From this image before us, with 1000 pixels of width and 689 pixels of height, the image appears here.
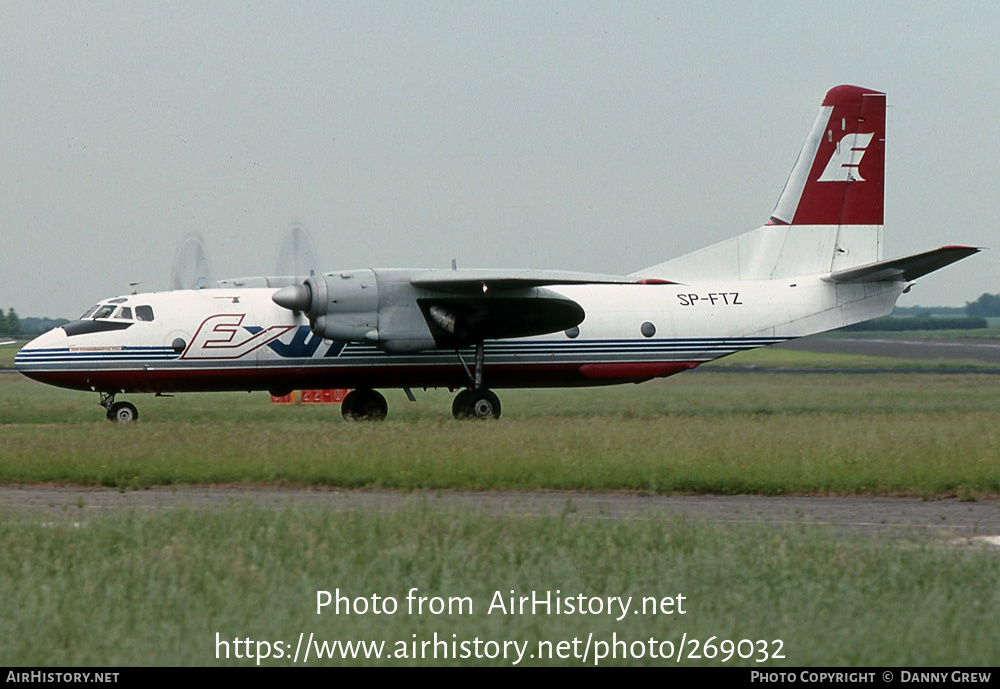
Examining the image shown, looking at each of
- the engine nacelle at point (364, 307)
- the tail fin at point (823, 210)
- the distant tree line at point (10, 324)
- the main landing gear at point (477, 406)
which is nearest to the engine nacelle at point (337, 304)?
the engine nacelle at point (364, 307)

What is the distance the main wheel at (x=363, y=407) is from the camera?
82.7 feet

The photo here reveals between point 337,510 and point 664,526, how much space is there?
137 inches

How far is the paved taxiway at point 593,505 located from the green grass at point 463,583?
0.84m

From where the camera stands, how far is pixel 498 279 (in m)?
23.4

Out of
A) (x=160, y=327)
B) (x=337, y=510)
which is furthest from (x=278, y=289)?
(x=337, y=510)

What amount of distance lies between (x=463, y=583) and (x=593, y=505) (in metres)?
4.84

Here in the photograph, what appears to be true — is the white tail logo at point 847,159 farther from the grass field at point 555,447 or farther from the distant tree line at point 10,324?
the distant tree line at point 10,324

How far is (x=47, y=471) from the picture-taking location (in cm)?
1553

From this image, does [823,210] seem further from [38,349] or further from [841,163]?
[38,349]

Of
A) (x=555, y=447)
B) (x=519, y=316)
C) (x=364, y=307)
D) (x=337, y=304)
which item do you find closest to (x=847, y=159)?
(x=519, y=316)

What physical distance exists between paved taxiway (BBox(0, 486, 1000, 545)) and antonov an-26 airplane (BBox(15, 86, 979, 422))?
873 centimetres

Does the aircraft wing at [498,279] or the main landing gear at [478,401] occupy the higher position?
the aircraft wing at [498,279]

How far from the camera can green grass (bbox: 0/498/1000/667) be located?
688cm
